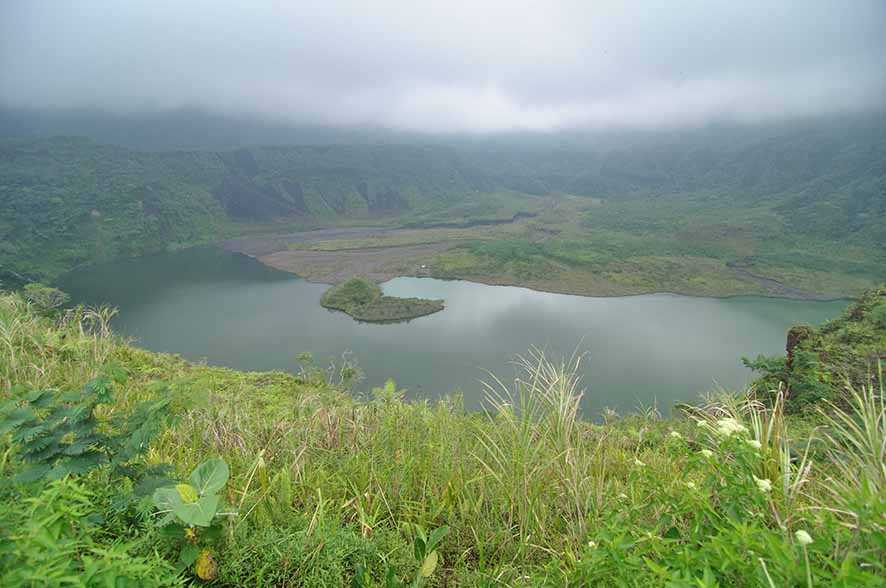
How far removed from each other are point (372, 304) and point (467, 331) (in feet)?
37.1

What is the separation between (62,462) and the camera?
4.95 ft

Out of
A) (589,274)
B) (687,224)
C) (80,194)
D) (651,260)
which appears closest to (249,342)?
(589,274)

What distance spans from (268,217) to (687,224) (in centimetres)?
10198

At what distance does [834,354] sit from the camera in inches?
431

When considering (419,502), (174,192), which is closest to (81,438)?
(419,502)

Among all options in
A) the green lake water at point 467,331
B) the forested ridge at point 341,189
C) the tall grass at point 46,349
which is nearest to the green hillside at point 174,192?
the forested ridge at point 341,189

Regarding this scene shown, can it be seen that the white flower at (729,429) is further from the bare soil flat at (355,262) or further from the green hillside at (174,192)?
the green hillside at (174,192)

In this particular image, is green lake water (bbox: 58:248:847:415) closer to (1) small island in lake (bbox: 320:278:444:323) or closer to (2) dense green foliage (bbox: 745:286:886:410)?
(1) small island in lake (bbox: 320:278:444:323)

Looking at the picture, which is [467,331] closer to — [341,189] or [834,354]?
[834,354]

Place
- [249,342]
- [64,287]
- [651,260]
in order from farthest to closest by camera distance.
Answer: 1. [651,260]
2. [64,287]
3. [249,342]

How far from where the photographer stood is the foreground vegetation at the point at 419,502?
108cm

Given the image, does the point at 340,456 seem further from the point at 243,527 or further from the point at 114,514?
the point at 114,514

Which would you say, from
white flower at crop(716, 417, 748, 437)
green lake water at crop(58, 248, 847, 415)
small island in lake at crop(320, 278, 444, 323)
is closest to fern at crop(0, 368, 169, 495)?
white flower at crop(716, 417, 748, 437)

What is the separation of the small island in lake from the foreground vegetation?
3804cm
